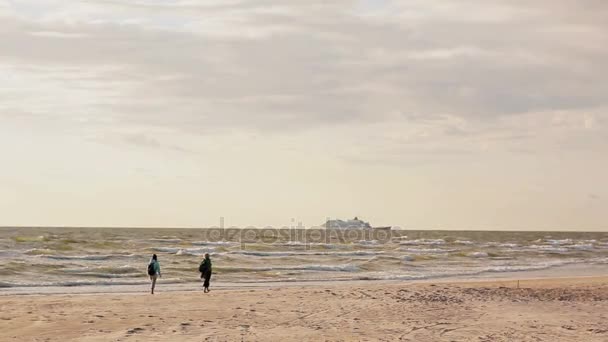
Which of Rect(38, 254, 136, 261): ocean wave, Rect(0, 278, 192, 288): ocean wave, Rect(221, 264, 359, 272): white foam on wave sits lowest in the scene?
Rect(0, 278, 192, 288): ocean wave

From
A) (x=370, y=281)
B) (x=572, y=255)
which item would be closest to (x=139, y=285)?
(x=370, y=281)

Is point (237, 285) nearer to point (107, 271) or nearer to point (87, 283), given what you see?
point (87, 283)

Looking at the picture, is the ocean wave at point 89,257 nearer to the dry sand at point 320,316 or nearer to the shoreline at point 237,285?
the shoreline at point 237,285

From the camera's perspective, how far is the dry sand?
16891 mm

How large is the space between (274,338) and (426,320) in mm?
4909

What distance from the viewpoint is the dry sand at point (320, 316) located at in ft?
55.4

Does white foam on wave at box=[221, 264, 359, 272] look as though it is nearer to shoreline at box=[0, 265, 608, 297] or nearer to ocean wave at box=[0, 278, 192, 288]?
shoreline at box=[0, 265, 608, 297]

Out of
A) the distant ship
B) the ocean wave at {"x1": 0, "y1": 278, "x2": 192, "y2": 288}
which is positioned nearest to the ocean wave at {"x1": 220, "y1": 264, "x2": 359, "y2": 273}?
the ocean wave at {"x1": 0, "y1": 278, "x2": 192, "y2": 288}

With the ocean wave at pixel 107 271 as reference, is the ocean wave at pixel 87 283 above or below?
below

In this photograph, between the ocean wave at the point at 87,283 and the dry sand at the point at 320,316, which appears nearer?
the dry sand at the point at 320,316

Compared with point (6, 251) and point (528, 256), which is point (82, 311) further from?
point (528, 256)
